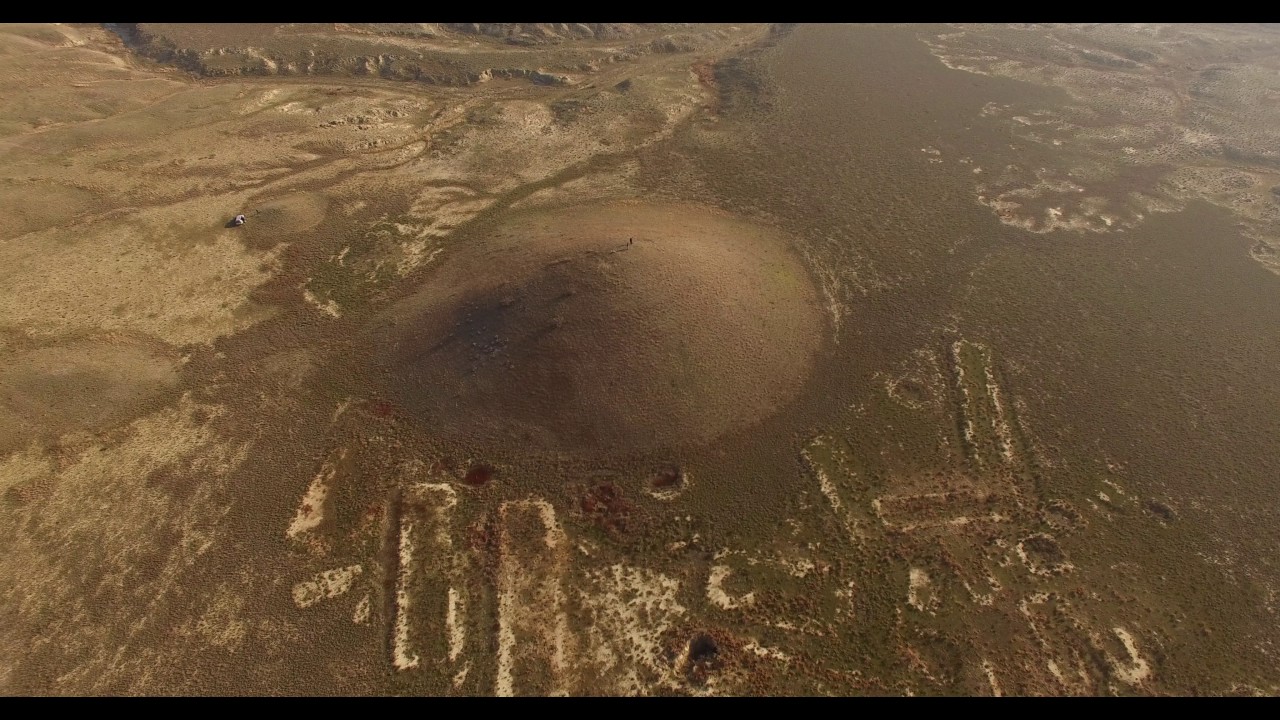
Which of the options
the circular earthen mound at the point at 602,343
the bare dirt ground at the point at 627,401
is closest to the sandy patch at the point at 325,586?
the bare dirt ground at the point at 627,401

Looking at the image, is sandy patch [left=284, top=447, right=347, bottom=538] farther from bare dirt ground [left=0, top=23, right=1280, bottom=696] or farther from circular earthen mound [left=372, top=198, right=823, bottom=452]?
circular earthen mound [left=372, top=198, right=823, bottom=452]

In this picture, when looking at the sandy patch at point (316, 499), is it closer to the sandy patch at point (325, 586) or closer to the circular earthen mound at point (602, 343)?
the sandy patch at point (325, 586)

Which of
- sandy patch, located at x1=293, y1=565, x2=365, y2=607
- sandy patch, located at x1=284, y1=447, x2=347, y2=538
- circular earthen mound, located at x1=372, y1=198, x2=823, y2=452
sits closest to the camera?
sandy patch, located at x1=293, y1=565, x2=365, y2=607

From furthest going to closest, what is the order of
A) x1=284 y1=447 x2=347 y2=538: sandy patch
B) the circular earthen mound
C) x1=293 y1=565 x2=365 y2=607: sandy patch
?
the circular earthen mound, x1=284 y1=447 x2=347 y2=538: sandy patch, x1=293 y1=565 x2=365 y2=607: sandy patch

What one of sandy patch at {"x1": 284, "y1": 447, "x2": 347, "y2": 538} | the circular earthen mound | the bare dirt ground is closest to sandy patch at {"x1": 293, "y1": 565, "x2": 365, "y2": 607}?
the bare dirt ground

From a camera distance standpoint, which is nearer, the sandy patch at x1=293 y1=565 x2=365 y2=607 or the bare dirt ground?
the bare dirt ground

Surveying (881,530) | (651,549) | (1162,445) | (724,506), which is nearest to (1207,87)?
(1162,445)

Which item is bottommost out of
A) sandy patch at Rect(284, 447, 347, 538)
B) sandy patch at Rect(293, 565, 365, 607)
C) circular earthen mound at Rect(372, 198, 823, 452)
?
sandy patch at Rect(293, 565, 365, 607)
